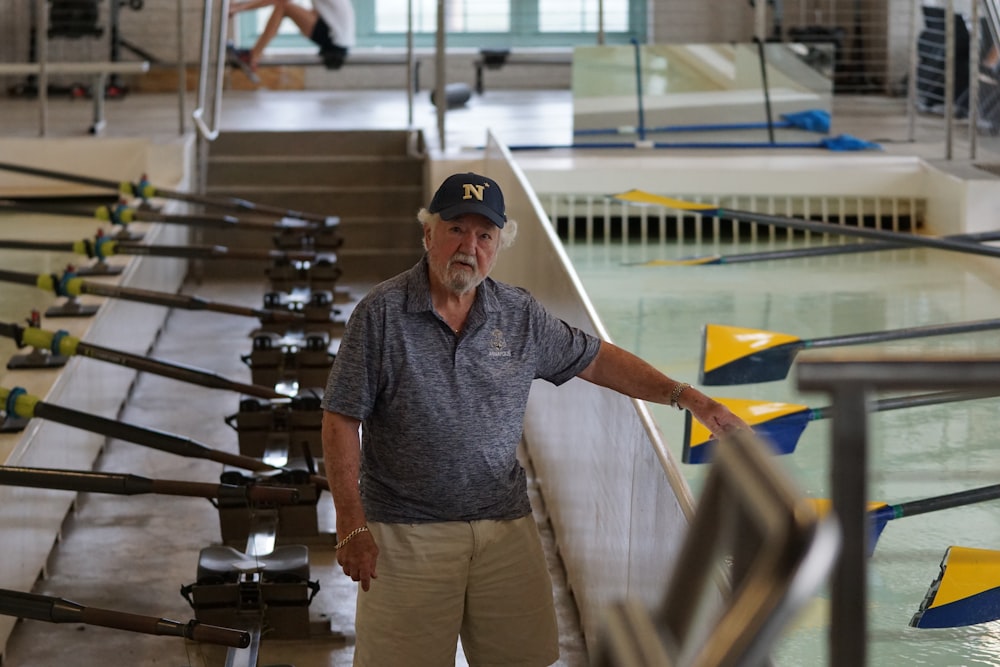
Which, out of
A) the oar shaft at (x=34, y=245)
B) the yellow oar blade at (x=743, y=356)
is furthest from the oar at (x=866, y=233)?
the oar shaft at (x=34, y=245)

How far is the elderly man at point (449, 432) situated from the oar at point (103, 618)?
571 mm

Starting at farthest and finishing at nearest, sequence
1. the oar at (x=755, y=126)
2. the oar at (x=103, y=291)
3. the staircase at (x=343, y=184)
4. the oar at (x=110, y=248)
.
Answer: the oar at (x=755, y=126)
the staircase at (x=343, y=184)
the oar at (x=110, y=248)
the oar at (x=103, y=291)

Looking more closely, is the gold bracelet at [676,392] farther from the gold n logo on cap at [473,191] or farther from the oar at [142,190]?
the oar at [142,190]

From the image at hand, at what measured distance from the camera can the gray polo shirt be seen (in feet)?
7.92

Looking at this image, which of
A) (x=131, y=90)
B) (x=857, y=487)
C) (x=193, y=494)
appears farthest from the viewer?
(x=131, y=90)

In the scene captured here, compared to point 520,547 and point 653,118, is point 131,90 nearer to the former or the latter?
point 653,118

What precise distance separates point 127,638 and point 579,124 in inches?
224

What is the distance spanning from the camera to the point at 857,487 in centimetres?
71

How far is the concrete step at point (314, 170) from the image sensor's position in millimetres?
8703

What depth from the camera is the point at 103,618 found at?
2.99 m

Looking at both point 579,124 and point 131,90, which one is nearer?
point 579,124

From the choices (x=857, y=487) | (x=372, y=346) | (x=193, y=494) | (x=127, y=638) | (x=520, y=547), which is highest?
(x=857, y=487)

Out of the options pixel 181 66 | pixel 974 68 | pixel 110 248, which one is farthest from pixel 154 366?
pixel 974 68

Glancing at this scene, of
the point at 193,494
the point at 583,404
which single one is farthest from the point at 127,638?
the point at 583,404
